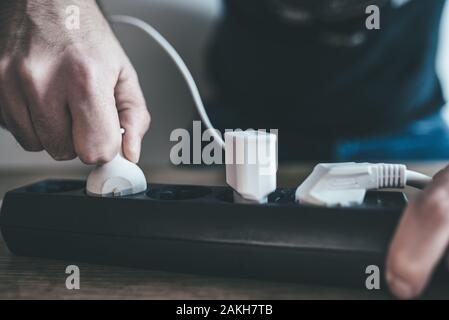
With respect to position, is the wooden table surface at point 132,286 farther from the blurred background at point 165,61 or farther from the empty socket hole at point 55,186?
the blurred background at point 165,61

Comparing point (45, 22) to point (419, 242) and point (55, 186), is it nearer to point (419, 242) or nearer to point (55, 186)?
point (55, 186)

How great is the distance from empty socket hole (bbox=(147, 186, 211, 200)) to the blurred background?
2.03 ft

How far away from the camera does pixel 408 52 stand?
870 mm

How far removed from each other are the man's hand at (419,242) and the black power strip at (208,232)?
15 mm

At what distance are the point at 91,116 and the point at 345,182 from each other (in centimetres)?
23

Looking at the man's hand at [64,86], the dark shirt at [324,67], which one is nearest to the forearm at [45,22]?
the man's hand at [64,86]

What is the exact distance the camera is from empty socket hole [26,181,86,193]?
1.38 feet

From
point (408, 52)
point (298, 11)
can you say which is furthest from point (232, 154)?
point (408, 52)

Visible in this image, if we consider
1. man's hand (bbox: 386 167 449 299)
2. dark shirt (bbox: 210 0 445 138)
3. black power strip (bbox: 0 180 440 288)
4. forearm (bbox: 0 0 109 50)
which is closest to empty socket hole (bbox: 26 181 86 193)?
black power strip (bbox: 0 180 440 288)

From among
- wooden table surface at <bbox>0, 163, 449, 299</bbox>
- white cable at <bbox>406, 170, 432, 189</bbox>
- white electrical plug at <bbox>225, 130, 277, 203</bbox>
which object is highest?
white electrical plug at <bbox>225, 130, 277, 203</bbox>

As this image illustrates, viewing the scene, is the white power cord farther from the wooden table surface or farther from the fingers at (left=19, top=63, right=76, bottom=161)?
the fingers at (left=19, top=63, right=76, bottom=161)

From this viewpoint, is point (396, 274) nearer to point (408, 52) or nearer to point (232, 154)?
point (232, 154)

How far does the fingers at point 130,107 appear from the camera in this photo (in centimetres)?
44

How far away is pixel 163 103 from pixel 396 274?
2.75 ft
